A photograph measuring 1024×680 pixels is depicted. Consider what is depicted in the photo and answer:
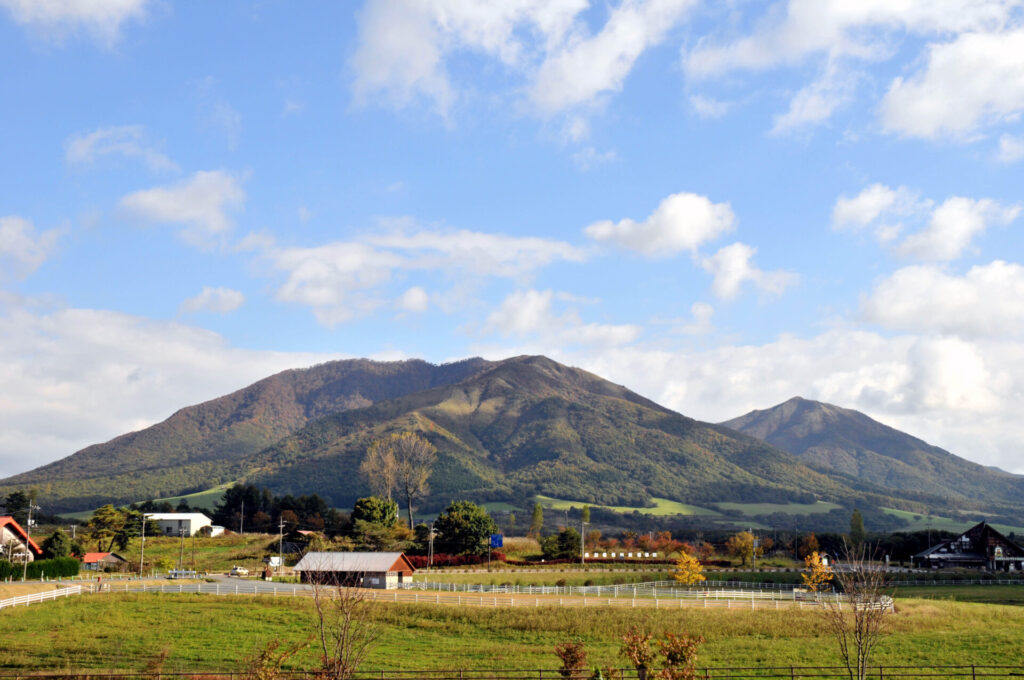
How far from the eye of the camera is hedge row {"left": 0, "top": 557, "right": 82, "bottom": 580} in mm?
74594

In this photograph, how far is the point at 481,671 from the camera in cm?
3909

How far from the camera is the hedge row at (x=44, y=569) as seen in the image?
74594mm

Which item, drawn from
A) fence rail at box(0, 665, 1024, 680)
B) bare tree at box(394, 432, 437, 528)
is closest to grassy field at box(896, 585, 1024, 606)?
fence rail at box(0, 665, 1024, 680)

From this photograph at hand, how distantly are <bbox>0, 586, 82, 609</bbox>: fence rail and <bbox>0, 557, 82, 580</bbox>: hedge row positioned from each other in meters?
14.0

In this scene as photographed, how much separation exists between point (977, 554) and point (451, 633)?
95.5m

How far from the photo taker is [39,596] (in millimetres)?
60156

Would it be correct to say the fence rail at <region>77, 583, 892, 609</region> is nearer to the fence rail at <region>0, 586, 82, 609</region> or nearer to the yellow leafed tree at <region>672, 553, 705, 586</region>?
the fence rail at <region>0, 586, 82, 609</region>

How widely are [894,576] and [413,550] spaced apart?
59.1 meters

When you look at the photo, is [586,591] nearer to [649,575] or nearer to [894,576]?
[649,575]

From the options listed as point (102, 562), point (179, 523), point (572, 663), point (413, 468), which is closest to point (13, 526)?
point (102, 562)

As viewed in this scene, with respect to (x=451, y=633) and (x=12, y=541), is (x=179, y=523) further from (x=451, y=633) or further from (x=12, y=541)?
(x=451, y=633)

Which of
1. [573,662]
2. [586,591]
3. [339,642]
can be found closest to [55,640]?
[339,642]

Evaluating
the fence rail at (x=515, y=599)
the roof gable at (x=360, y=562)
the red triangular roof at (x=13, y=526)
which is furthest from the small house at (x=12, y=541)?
the roof gable at (x=360, y=562)

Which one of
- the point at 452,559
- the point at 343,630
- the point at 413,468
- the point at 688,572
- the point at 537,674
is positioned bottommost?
the point at 452,559
